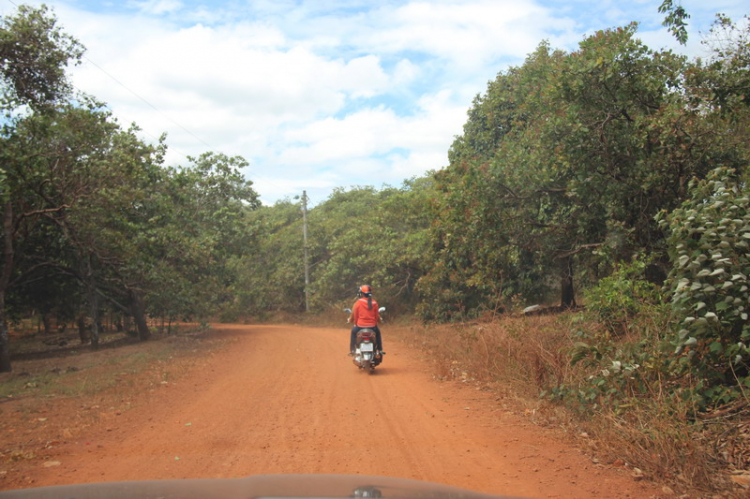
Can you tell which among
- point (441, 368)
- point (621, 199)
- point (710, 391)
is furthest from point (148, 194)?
point (710, 391)

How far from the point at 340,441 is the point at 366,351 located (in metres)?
4.48

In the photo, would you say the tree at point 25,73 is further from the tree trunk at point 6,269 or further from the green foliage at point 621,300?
the green foliage at point 621,300

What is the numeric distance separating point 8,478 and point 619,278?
730 cm

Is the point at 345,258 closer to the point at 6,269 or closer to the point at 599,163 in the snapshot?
the point at 6,269

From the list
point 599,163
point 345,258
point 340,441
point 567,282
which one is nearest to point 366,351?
point 340,441

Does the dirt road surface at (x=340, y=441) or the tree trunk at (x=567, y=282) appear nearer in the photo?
the dirt road surface at (x=340, y=441)

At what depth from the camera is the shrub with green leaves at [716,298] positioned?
16.3 ft

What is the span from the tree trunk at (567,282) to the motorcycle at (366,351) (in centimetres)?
546

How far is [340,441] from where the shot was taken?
589cm

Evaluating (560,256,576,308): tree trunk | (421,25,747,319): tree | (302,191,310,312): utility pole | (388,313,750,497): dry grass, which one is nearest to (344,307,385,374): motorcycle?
(388,313,750,497): dry grass

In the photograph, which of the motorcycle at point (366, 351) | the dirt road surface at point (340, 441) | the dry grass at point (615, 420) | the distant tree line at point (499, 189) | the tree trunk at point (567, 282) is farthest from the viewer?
the tree trunk at point (567, 282)

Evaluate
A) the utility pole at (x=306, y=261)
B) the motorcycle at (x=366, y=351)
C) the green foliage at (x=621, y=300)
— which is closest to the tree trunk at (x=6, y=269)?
the motorcycle at (x=366, y=351)

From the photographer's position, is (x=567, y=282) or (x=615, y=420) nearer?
(x=615, y=420)

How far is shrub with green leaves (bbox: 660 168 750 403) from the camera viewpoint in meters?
4.95
